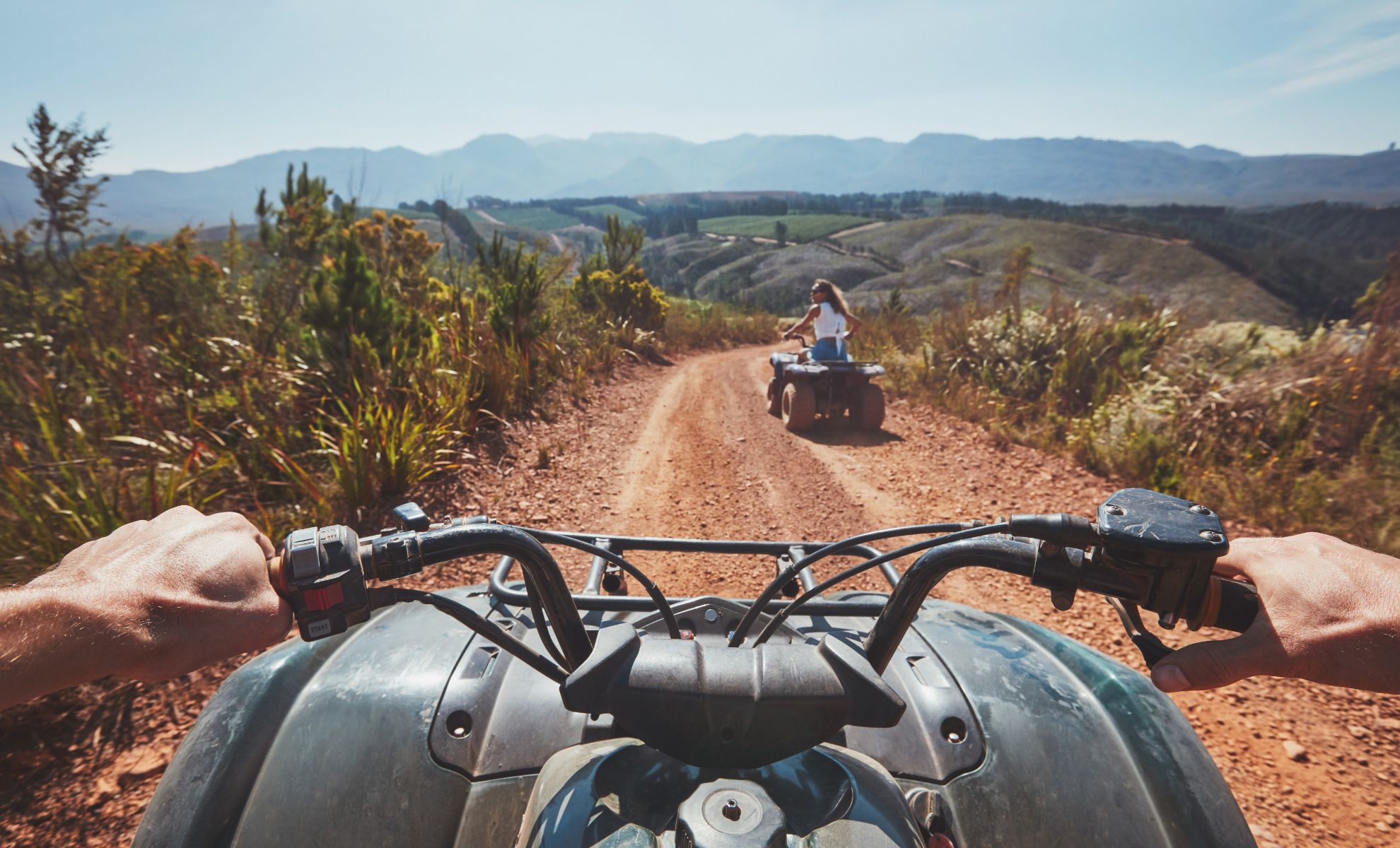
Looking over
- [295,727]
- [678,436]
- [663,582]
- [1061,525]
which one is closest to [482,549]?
[295,727]

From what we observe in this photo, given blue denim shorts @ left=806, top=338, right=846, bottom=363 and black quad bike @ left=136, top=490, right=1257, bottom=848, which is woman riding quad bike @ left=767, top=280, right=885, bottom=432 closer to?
blue denim shorts @ left=806, top=338, right=846, bottom=363

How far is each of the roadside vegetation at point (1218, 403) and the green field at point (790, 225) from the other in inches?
2929

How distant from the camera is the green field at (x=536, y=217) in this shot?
407 feet

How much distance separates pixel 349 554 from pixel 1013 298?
30.7 ft

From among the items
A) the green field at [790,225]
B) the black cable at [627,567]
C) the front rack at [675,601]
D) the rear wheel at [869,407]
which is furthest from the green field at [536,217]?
the black cable at [627,567]

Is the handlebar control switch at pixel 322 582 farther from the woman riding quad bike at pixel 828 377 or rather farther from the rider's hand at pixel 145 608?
the woman riding quad bike at pixel 828 377

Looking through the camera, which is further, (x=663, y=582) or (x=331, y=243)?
(x=331, y=243)

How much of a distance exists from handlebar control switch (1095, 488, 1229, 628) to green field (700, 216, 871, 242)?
3205 inches

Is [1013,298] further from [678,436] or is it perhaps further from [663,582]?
[663,582]

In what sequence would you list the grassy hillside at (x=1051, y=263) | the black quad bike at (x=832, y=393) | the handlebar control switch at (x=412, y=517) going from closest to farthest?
1. the handlebar control switch at (x=412, y=517)
2. the black quad bike at (x=832, y=393)
3. the grassy hillside at (x=1051, y=263)

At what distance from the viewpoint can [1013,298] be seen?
339 inches

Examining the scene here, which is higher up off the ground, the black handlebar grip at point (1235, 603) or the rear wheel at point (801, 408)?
the black handlebar grip at point (1235, 603)

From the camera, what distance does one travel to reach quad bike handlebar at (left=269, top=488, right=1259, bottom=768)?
80 centimetres

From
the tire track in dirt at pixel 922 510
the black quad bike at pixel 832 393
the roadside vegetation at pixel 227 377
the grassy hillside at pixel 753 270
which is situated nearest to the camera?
the tire track in dirt at pixel 922 510
